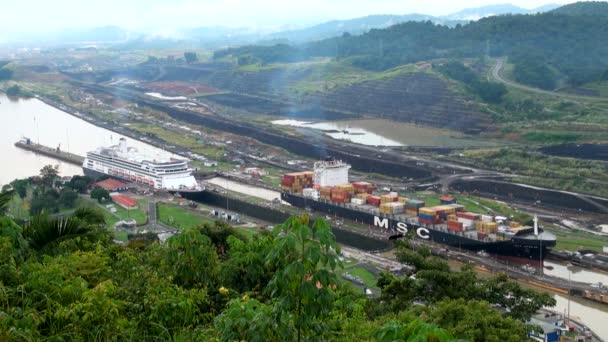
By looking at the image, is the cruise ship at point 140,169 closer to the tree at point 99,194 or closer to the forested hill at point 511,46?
the tree at point 99,194

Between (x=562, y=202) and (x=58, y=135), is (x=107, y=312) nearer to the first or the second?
(x=562, y=202)

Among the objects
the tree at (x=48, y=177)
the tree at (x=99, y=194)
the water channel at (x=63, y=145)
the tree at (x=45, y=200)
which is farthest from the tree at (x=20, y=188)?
the water channel at (x=63, y=145)

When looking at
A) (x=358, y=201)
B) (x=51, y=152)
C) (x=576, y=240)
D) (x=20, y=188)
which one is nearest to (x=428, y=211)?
(x=358, y=201)

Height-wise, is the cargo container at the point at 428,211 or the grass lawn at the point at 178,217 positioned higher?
the cargo container at the point at 428,211

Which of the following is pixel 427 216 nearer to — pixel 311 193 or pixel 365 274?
pixel 365 274

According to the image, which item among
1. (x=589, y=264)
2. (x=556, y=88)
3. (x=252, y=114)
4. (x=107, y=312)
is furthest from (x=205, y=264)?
(x=556, y=88)

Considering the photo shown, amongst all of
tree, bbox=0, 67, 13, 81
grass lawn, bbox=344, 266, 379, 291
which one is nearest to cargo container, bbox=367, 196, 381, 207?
grass lawn, bbox=344, 266, 379, 291
